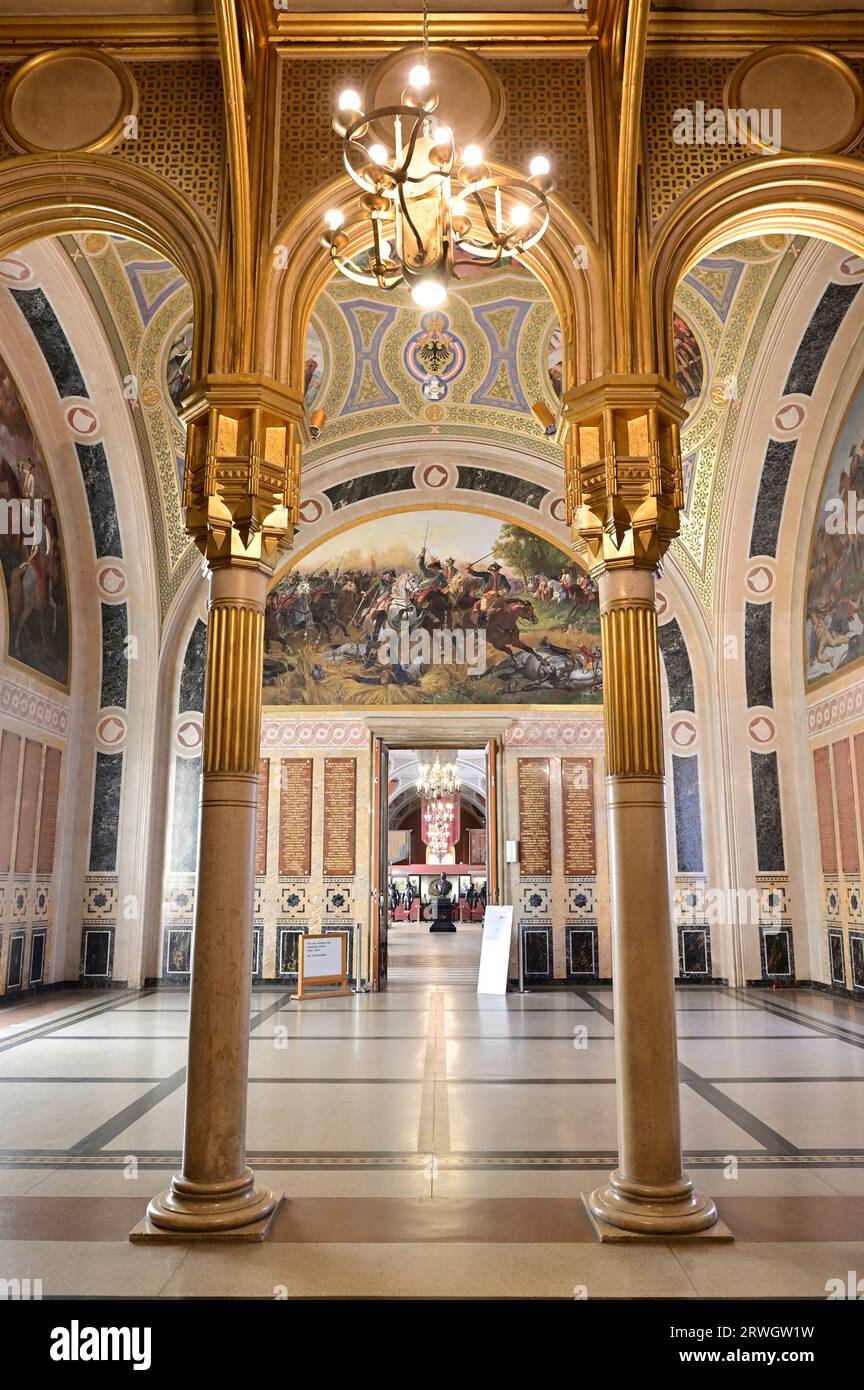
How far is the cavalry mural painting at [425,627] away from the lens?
46.2ft

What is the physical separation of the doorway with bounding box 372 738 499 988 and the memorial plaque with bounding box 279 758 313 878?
102 centimetres

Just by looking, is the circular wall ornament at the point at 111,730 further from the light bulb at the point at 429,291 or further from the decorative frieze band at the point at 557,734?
the light bulb at the point at 429,291

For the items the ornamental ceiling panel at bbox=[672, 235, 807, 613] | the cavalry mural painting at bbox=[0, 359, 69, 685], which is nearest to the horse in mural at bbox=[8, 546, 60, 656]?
the cavalry mural painting at bbox=[0, 359, 69, 685]

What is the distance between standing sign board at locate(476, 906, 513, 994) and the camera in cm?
1252

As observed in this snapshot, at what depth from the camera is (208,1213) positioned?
4234mm

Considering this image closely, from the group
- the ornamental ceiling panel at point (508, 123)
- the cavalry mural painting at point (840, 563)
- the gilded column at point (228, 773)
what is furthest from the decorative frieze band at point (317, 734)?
the ornamental ceiling panel at point (508, 123)

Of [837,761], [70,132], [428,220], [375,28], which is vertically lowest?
[837,761]

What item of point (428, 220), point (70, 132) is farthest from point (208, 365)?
point (70, 132)

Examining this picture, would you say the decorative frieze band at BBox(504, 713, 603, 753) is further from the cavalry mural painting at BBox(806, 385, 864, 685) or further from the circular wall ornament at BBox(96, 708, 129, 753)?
the circular wall ornament at BBox(96, 708, 129, 753)

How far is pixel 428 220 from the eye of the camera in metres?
4.57
